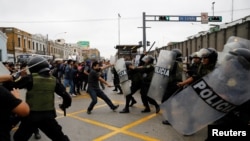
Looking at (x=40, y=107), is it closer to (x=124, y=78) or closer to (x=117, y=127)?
(x=117, y=127)

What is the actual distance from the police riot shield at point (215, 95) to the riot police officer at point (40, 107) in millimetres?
1725

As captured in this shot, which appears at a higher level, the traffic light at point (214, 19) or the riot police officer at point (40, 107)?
the traffic light at point (214, 19)

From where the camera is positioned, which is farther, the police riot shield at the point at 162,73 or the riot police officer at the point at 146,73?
the riot police officer at the point at 146,73

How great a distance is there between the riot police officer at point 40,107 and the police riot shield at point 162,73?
2.83 meters

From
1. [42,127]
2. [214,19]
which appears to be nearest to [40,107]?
[42,127]

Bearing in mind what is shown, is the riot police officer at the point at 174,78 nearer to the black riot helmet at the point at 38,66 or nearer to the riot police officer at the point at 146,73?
the riot police officer at the point at 146,73

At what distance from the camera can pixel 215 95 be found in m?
3.12

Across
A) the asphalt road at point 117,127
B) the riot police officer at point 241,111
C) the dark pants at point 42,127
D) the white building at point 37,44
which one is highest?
the white building at point 37,44

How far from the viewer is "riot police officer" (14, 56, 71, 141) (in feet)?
10.6

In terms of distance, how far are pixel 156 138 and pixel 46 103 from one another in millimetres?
2302

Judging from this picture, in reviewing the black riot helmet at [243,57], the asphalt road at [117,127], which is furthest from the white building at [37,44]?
the black riot helmet at [243,57]

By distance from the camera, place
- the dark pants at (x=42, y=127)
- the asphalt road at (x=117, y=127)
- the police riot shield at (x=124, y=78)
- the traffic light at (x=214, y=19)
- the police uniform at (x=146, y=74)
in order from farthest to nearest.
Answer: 1. the traffic light at (x=214, y=19)
2. the police riot shield at (x=124, y=78)
3. the police uniform at (x=146, y=74)
4. the asphalt road at (x=117, y=127)
5. the dark pants at (x=42, y=127)

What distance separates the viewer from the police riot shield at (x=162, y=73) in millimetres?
5617

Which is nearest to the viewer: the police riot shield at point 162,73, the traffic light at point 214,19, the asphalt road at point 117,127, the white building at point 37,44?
the asphalt road at point 117,127
